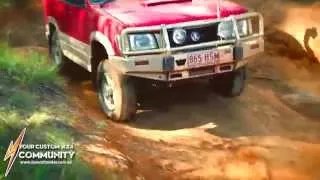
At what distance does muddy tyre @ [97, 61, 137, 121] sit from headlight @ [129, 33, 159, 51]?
19 cm

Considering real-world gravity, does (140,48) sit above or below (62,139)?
above

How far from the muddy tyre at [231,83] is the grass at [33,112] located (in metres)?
0.85

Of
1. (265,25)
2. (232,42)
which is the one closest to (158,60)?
(232,42)

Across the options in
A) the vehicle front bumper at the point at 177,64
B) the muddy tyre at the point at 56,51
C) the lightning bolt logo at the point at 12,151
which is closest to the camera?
the vehicle front bumper at the point at 177,64

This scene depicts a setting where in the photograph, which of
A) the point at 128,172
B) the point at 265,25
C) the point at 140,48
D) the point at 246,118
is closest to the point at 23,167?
the point at 128,172

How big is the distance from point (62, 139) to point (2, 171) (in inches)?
14.1

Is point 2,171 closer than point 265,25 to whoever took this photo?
Yes

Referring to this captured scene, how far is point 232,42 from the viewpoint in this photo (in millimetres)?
4406

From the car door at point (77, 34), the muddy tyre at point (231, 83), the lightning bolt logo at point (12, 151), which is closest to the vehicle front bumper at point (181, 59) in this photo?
the muddy tyre at point (231, 83)

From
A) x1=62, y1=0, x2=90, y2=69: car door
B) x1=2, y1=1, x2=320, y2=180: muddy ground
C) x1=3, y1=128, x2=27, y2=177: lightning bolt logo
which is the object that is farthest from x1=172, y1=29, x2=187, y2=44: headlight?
x1=3, y1=128, x2=27, y2=177: lightning bolt logo

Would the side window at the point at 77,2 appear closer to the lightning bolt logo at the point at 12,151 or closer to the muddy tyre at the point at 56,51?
the muddy tyre at the point at 56,51

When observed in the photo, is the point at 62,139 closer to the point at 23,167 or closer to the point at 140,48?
the point at 23,167

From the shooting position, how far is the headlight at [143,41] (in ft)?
14.1

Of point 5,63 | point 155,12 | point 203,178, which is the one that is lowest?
point 203,178
